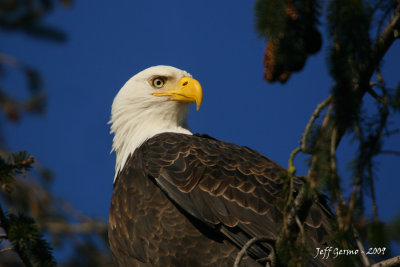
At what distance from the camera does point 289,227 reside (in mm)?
2186

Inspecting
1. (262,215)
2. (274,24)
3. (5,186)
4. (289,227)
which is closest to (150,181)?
(262,215)

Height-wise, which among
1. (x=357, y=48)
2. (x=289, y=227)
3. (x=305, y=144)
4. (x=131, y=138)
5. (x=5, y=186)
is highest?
(x=131, y=138)

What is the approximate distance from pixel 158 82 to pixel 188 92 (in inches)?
15.1

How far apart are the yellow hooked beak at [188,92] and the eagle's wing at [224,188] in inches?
30.3

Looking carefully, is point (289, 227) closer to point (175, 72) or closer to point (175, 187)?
point (175, 187)

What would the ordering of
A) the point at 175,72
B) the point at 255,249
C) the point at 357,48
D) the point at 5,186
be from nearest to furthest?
the point at 357,48
the point at 5,186
the point at 255,249
the point at 175,72

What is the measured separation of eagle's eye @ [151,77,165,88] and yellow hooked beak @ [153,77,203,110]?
138 millimetres

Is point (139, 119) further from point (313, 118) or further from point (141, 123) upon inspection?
point (313, 118)

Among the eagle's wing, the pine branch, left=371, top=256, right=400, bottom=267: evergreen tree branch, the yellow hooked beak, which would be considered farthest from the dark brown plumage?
the pine branch

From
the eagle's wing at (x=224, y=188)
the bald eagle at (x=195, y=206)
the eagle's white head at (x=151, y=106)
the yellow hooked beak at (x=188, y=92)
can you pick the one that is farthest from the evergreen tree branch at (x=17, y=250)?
the yellow hooked beak at (x=188, y=92)

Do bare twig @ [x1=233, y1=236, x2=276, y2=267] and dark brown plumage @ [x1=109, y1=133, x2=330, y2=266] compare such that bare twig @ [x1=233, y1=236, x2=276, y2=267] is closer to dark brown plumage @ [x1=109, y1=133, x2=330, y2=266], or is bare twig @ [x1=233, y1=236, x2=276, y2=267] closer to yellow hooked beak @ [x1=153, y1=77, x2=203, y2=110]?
dark brown plumage @ [x1=109, y1=133, x2=330, y2=266]

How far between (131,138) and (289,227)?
2978mm

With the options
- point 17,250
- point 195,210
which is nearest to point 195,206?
point 195,210

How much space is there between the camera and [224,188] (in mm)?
3676
